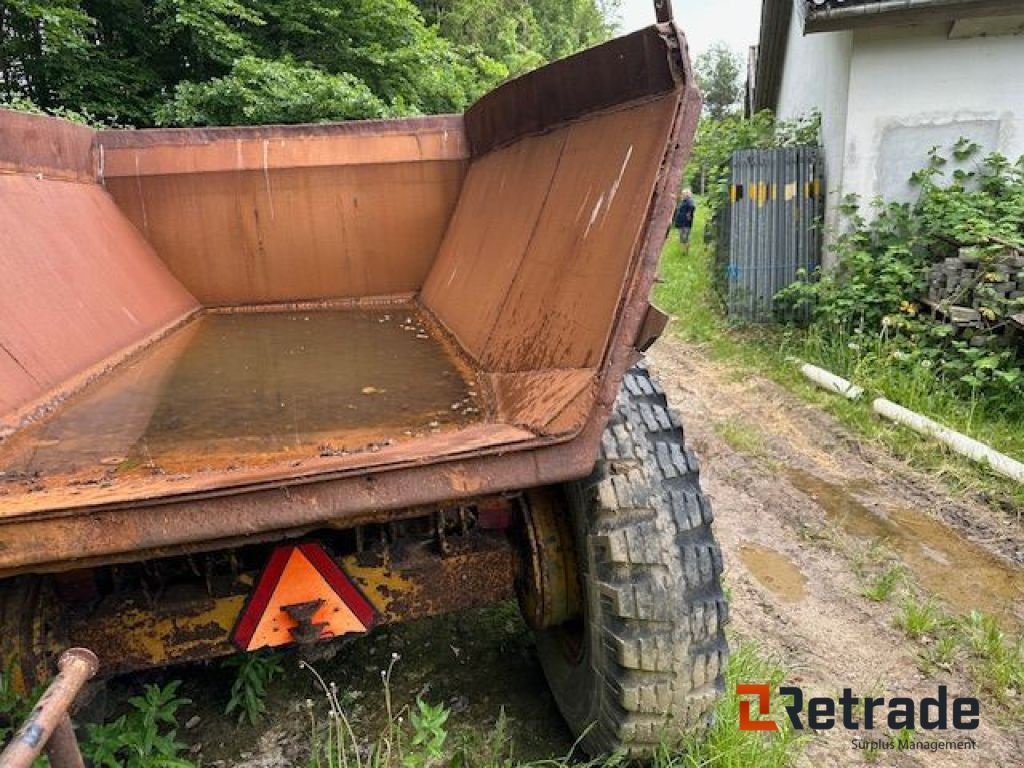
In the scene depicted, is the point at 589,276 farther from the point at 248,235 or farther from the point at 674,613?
the point at 248,235

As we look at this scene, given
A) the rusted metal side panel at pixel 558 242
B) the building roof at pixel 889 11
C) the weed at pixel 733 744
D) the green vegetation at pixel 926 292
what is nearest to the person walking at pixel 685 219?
the green vegetation at pixel 926 292

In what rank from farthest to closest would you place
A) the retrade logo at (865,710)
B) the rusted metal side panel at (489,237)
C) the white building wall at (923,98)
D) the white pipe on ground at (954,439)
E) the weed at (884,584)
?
the white building wall at (923,98)
the white pipe on ground at (954,439)
the weed at (884,584)
the rusted metal side panel at (489,237)
the retrade logo at (865,710)

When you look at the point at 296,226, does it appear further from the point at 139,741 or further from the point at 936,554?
the point at 936,554

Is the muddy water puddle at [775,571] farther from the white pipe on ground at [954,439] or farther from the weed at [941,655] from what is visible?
the white pipe on ground at [954,439]

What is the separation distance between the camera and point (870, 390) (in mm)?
4859

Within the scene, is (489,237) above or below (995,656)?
above

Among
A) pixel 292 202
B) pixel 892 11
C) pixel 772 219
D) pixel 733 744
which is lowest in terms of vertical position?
pixel 733 744

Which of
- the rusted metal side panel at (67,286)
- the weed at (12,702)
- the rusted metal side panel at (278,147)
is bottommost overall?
the weed at (12,702)

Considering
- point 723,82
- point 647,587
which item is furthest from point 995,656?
point 723,82

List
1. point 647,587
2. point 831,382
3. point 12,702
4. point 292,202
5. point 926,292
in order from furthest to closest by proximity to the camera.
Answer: point 926,292 → point 831,382 → point 292,202 → point 647,587 → point 12,702

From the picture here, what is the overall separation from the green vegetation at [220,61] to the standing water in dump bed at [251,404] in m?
6.37

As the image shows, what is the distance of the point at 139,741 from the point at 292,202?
7.94ft

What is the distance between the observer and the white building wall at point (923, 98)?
581cm

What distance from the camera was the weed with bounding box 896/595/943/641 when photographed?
260 centimetres
